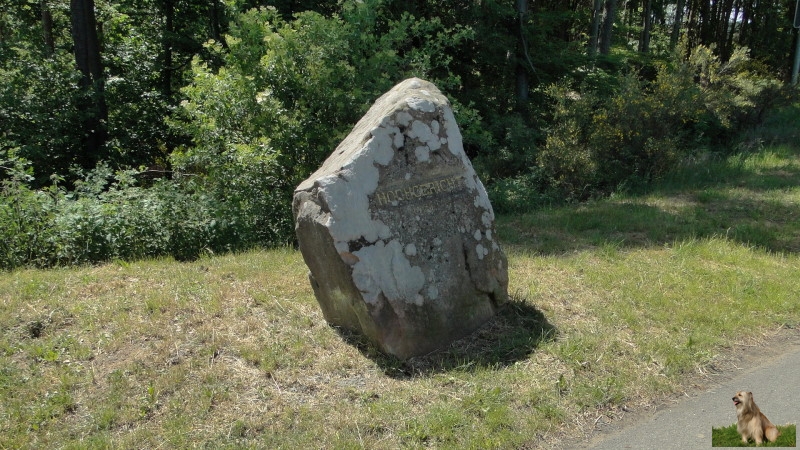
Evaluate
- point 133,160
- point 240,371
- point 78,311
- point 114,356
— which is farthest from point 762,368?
point 133,160

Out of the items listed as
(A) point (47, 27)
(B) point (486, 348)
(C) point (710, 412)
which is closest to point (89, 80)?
(A) point (47, 27)

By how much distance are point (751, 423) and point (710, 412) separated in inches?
23.9

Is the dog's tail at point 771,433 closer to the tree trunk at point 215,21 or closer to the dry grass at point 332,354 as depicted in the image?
the dry grass at point 332,354

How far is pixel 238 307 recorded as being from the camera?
5637mm

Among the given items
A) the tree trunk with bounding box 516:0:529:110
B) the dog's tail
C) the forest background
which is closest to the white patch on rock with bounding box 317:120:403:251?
the dog's tail

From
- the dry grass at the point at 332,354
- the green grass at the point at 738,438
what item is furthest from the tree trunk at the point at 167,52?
the green grass at the point at 738,438

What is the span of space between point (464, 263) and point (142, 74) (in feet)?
42.1

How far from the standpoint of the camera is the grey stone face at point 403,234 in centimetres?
477

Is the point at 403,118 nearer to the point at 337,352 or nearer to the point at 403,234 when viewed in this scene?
the point at 403,234

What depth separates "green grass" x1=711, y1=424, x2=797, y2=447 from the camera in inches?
147

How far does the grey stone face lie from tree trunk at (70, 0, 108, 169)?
988 cm

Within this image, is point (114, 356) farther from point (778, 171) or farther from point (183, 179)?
point (778, 171)

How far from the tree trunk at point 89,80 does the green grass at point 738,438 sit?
1259 cm

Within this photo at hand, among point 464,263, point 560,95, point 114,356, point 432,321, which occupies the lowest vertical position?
point 114,356
